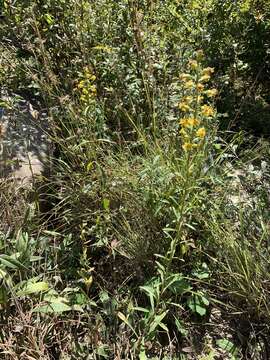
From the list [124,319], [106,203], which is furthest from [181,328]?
[106,203]

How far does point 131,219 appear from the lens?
2.48 m

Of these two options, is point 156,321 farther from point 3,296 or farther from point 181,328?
point 3,296

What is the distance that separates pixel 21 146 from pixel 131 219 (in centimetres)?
94

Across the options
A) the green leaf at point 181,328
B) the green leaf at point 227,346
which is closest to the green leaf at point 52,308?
the green leaf at point 181,328

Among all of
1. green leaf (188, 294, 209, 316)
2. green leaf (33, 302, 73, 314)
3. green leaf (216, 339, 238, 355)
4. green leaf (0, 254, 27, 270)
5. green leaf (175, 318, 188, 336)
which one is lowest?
green leaf (216, 339, 238, 355)

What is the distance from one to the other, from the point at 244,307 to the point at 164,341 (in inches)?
16.3

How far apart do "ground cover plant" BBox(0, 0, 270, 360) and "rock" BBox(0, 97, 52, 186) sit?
0.09m

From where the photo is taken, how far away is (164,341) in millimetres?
2264

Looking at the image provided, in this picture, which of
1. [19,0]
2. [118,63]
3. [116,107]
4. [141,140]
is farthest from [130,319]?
[19,0]

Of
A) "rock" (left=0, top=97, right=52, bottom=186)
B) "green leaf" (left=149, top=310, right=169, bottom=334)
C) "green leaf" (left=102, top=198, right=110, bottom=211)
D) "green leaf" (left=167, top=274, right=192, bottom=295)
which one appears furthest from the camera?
"rock" (left=0, top=97, right=52, bottom=186)

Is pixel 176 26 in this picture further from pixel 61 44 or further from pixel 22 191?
pixel 22 191

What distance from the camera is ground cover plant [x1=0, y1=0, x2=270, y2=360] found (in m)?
2.18

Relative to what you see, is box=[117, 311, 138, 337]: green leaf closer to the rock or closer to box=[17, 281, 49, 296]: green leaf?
box=[17, 281, 49, 296]: green leaf

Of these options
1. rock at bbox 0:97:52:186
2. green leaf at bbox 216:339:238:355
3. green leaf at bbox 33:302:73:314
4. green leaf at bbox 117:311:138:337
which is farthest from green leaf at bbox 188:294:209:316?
rock at bbox 0:97:52:186
